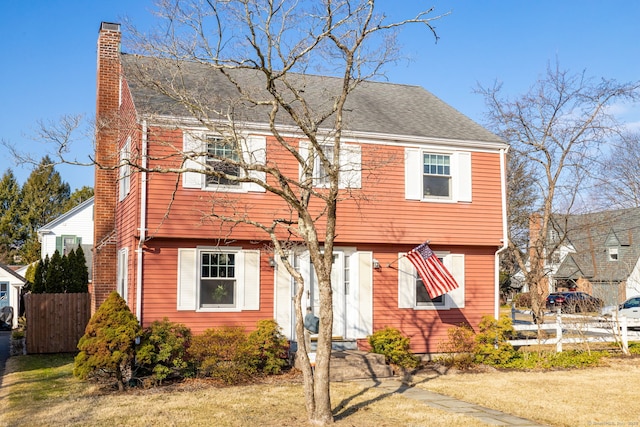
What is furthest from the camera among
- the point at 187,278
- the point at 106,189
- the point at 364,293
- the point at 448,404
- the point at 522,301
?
the point at 522,301

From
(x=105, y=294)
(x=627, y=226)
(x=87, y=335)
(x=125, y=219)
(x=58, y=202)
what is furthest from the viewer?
(x=58, y=202)

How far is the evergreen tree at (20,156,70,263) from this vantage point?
5868cm

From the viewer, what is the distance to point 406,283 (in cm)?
1675

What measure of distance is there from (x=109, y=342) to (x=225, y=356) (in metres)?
2.36

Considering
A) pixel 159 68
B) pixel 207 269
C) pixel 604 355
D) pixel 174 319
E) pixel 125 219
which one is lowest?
pixel 604 355

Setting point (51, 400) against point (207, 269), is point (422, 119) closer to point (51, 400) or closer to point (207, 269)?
point (207, 269)

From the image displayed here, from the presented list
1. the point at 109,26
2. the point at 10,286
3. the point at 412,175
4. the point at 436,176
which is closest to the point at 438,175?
the point at 436,176

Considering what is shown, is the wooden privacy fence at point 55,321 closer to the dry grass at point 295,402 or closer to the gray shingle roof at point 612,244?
the dry grass at point 295,402

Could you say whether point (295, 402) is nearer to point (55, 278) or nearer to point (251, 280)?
point (251, 280)

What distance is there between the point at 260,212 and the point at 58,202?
50186 millimetres

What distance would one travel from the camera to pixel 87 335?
12719mm

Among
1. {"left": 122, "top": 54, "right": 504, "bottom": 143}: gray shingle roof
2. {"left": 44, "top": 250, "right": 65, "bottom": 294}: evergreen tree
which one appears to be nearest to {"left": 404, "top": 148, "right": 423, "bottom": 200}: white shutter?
{"left": 122, "top": 54, "right": 504, "bottom": 143}: gray shingle roof

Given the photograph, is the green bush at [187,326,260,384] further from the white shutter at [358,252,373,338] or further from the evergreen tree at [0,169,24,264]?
the evergreen tree at [0,169,24,264]

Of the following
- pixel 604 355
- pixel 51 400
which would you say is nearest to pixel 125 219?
pixel 51 400
